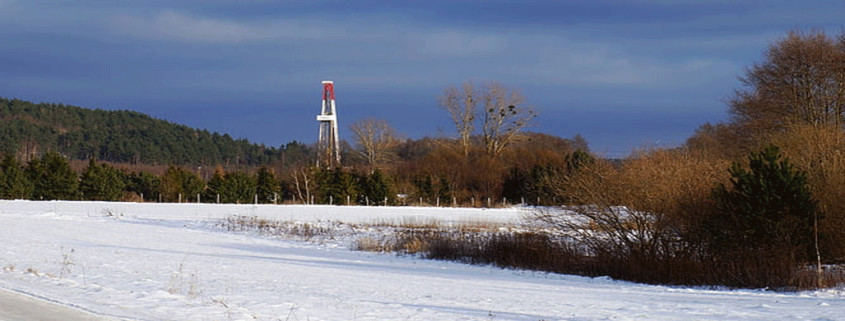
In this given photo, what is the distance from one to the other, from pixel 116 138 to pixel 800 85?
143442 mm

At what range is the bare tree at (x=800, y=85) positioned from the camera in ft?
154

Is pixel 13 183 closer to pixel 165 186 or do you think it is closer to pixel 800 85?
pixel 165 186

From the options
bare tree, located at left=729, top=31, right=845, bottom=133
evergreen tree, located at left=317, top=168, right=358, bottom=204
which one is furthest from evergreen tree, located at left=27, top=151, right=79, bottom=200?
bare tree, located at left=729, top=31, right=845, bottom=133

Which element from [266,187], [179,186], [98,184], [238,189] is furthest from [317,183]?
[98,184]

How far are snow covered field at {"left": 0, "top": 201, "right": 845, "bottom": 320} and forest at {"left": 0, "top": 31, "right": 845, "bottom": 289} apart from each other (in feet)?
8.26

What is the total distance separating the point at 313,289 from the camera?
1792 centimetres

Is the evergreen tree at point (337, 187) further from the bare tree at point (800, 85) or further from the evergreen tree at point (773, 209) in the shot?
the evergreen tree at point (773, 209)

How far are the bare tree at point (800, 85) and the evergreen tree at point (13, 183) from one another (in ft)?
184

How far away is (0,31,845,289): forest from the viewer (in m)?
23.9

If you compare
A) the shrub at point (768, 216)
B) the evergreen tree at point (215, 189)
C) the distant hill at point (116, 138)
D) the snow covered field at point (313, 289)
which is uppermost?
the distant hill at point (116, 138)

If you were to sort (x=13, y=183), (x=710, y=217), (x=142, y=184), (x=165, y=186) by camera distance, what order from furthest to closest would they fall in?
(x=142, y=184)
(x=165, y=186)
(x=13, y=183)
(x=710, y=217)

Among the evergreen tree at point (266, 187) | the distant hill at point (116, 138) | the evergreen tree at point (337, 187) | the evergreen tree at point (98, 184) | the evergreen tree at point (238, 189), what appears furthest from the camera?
the distant hill at point (116, 138)

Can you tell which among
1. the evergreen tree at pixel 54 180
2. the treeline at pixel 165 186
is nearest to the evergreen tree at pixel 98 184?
the treeline at pixel 165 186

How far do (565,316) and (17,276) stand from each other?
10.8m
